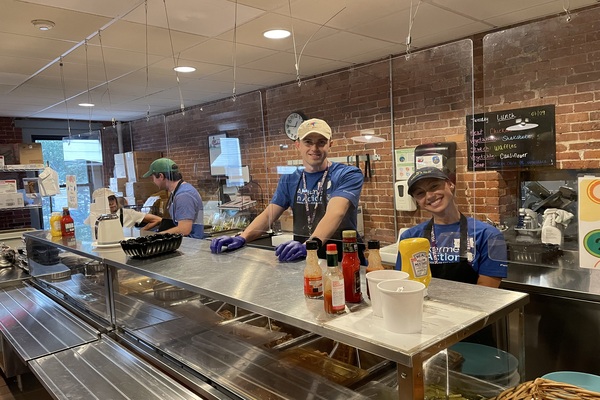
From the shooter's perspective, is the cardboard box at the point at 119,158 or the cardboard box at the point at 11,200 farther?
the cardboard box at the point at 119,158

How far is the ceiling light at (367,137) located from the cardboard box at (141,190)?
3.54 metres

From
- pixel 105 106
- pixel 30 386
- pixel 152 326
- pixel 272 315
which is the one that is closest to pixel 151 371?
pixel 152 326

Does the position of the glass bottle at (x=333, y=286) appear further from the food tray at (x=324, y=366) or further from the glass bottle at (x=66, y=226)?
the glass bottle at (x=66, y=226)

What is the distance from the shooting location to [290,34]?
3.43m

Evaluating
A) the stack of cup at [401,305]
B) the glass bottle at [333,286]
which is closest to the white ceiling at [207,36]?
the glass bottle at [333,286]

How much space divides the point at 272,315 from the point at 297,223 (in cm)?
169

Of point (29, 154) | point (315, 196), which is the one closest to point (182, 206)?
point (315, 196)

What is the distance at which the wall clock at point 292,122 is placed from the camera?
3.53 meters

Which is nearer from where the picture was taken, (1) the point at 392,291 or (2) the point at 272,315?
(1) the point at 392,291

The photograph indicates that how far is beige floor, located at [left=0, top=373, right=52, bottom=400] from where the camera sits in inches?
118

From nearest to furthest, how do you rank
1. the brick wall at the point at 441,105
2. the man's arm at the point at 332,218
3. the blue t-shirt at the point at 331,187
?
1. the brick wall at the point at 441,105
2. the man's arm at the point at 332,218
3. the blue t-shirt at the point at 331,187

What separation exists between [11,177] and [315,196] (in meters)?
6.40

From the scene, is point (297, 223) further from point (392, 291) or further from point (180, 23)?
point (392, 291)

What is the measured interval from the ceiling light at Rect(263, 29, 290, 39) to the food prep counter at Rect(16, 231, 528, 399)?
1.78 meters
